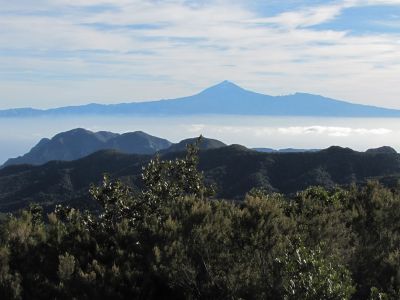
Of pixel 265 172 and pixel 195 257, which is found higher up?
pixel 195 257

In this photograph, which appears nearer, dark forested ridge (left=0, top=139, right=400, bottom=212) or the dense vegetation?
the dense vegetation

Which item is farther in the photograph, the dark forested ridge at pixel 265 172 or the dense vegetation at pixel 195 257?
the dark forested ridge at pixel 265 172

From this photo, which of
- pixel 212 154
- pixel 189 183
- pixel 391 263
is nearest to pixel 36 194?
pixel 212 154

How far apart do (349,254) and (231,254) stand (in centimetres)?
526

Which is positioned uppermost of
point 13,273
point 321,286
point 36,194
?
point 321,286

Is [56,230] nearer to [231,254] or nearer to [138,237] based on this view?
[138,237]

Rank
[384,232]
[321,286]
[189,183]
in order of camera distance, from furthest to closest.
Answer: [189,183], [384,232], [321,286]

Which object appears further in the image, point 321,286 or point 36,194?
point 36,194

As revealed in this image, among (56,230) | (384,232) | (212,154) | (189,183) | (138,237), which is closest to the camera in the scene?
(138,237)

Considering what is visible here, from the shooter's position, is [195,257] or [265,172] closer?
[195,257]

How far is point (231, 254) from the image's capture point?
54.2ft

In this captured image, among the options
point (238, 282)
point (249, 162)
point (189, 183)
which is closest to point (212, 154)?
point (249, 162)

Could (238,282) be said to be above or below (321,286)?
below

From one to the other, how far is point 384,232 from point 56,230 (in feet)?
46.3
